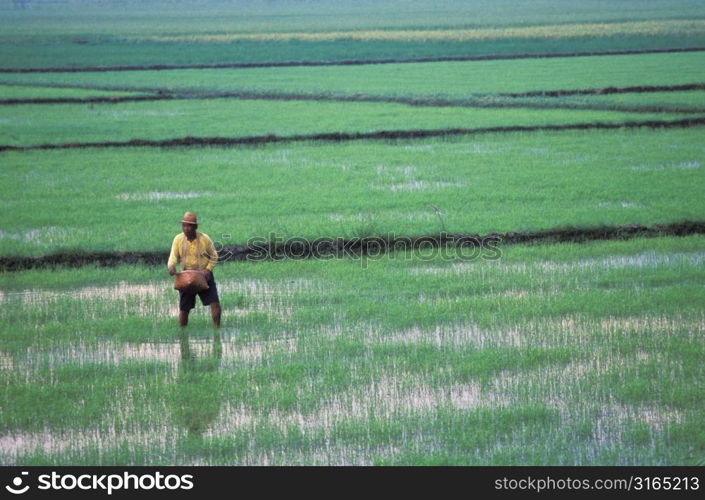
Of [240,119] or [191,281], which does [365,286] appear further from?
[240,119]

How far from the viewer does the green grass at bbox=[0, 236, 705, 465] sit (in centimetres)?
559

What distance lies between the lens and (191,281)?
285 inches

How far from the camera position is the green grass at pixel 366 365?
5.59 meters

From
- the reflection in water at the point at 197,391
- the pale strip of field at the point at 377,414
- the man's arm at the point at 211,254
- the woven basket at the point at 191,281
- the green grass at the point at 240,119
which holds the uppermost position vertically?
the green grass at the point at 240,119

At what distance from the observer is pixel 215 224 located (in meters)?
11.4

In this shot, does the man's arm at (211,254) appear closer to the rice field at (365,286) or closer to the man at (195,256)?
the man at (195,256)

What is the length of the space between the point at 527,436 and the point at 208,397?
75.4 inches

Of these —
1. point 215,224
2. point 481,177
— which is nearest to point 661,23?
point 481,177

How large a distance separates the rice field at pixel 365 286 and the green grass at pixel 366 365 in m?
0.02

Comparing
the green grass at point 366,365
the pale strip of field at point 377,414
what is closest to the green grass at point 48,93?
the green grass at point 366,365

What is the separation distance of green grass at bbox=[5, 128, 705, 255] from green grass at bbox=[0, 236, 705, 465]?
4.64 feet

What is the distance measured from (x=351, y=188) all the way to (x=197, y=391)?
7.33 metres

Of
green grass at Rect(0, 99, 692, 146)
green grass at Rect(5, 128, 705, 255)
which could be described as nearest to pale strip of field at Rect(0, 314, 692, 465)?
green grass at Rect(5, 128, 705, 255)

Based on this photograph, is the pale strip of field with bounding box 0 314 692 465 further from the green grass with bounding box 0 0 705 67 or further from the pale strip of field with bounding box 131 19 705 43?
the pale strip of field with bounding box 131 19 705 43
